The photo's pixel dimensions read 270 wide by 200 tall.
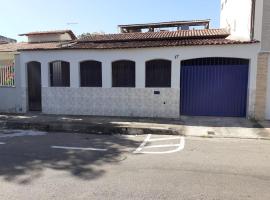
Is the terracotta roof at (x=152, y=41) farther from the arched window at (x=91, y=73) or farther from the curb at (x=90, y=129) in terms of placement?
the curb at (x=90, y=129)

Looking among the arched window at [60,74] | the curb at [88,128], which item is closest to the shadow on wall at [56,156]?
the curb at [88,128]

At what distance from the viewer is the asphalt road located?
473 centimetres

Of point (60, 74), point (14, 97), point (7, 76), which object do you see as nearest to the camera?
point (60, 74)

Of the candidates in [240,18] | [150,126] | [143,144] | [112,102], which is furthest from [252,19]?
[143,144]

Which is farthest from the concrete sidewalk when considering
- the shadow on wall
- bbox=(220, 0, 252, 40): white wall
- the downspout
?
bbox=(220, 0, 252, 40): white wall

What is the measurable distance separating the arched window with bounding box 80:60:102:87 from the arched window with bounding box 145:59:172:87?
218cm

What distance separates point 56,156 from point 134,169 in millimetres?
2085

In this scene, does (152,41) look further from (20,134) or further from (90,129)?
(20,134)

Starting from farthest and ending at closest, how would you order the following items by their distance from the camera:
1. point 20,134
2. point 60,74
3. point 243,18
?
point 60,74, point 243,18, point 20,134

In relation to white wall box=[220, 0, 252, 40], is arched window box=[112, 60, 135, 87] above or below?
below

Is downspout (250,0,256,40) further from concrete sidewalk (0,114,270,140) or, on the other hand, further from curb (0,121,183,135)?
curb (0,121,183,135)

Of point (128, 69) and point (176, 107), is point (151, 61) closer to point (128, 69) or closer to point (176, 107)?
point (128, 69)

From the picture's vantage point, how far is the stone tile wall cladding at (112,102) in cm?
1202

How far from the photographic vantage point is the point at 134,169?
5902 mm
